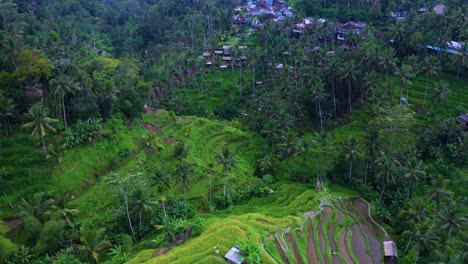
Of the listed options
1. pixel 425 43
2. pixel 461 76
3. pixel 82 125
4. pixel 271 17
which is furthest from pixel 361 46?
pixel 82 125

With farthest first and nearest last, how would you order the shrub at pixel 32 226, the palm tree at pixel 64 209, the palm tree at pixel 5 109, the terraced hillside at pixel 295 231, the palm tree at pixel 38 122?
the palm tree at pixel 5 109, the palm tree at pixel 38 122, the palm tree at pixel 64 209, the shrub at pixel 32 226, the terraced hillside at pixel 295 231

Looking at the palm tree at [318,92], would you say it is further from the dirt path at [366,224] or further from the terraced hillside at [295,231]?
the dirt path at [366,224]

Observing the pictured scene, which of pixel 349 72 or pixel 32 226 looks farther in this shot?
pixel 349 72

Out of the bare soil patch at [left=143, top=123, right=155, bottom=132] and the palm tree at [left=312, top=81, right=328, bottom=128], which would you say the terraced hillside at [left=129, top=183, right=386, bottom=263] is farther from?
the bare soil patch at [left=143, top=123, right=155, bottom=132]

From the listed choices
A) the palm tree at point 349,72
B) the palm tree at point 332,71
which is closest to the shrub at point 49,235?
the palm tree at point 332,71

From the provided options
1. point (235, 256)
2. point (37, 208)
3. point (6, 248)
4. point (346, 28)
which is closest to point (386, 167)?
point (235, 256)

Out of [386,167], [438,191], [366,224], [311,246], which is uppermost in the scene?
[386,167]

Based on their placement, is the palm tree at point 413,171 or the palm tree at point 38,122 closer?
the palm tree at point 38,122

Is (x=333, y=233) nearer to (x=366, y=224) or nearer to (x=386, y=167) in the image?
(x=366, y=224)
